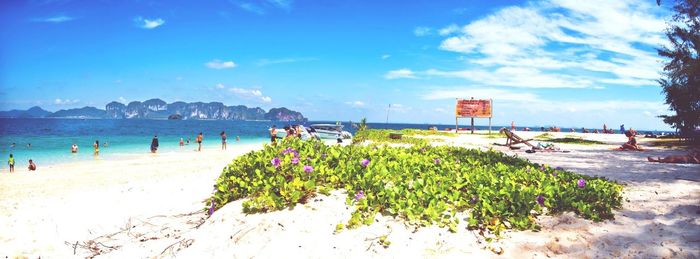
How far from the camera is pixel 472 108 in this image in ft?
153

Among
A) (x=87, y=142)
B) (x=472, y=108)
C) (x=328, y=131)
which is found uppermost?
(x=472, y=108)

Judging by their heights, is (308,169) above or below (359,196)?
above

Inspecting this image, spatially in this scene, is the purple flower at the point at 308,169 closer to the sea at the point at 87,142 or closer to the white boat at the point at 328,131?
the sea at the point at 87,142

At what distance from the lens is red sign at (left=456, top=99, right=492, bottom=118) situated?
152 ft

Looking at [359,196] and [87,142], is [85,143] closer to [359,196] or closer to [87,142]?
[87,142]

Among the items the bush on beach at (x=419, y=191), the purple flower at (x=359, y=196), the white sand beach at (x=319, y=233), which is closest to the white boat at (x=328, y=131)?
the white sand beach at (x=319, y=233)

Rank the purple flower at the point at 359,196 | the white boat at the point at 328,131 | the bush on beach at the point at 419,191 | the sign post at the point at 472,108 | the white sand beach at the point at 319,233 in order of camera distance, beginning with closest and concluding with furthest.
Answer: the white sand beach at the point at 319,233, the bush on beach at the point at 419,191, the purple flower at the point at 359,196, the white boat at the point at 328,131, the sign post at the point at 472,108

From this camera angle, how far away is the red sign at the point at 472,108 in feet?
152

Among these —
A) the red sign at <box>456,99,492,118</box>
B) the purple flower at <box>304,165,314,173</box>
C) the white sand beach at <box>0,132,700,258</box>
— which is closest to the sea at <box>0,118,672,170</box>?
the white sand beach at <box>0,132,700,258</box>

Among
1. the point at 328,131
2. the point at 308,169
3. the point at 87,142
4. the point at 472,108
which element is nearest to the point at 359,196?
the point at 308,169

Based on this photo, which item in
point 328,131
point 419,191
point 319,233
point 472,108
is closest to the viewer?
point 319,233

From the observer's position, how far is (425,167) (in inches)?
302

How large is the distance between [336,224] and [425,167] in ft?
10.1

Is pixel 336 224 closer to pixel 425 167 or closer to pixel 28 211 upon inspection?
pixel 425 167
